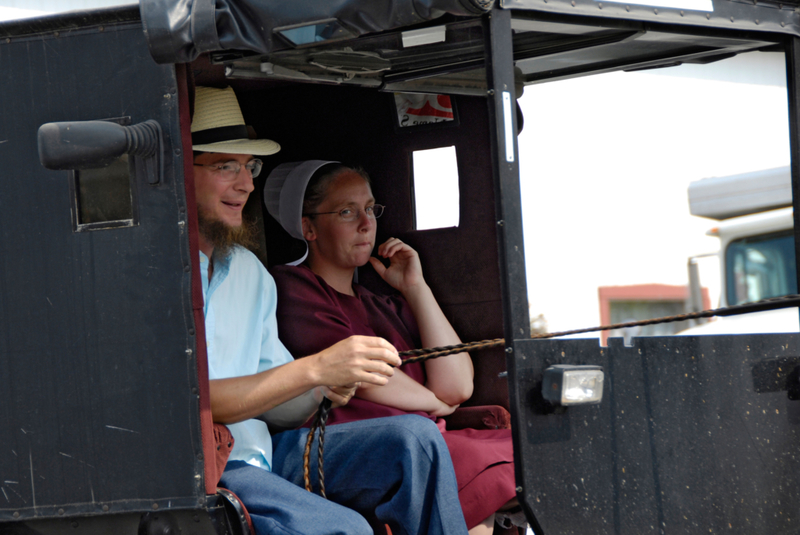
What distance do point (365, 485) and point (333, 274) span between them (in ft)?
3.50

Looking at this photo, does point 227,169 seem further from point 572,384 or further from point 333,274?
point 572,384

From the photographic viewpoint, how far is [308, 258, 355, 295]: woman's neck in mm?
3520

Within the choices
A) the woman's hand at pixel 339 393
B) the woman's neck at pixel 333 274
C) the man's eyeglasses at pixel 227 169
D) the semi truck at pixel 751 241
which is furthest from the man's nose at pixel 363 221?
the semi truck at pixel 751 241

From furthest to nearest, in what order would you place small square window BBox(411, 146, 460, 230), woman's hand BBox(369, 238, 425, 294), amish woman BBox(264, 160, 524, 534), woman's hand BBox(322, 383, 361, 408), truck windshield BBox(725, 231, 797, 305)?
truck windshield BBox(725, 231, 797, 305) < small square window BBox(411, 146, 460, 230) < woman's hand BBox(369, 238, 425, 294) < amish woman BBox(264, 160, 524, 534) < woman's hand BBox(322, 383, 361, 408)

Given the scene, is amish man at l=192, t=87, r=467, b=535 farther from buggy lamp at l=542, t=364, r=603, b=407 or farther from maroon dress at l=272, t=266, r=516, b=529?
buggy lamp at l=542, t=364, r=603, b=407

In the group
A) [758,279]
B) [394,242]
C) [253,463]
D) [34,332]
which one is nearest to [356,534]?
[253,463]

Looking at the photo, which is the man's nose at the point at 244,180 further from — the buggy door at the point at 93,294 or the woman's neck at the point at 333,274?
the buggy door at the point at 93,294

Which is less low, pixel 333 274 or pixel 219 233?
pixel 219 233

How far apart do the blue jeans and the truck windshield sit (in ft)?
23.3

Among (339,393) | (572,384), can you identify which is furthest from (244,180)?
(572,384)

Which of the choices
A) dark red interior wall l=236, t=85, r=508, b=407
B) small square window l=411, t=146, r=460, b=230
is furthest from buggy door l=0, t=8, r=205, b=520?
small square window l=411, t=146, r=460, b=230

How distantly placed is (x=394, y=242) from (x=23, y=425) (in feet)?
5.89

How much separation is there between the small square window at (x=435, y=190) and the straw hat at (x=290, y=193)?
17.7 inches

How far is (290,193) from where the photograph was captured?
356 centimetres
